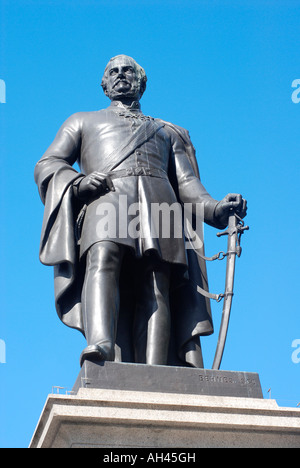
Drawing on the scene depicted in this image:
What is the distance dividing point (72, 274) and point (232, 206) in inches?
76.3

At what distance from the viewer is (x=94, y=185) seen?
9.17m

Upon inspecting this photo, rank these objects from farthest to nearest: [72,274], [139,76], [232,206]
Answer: [139,76] < [232,206] < [72,274]

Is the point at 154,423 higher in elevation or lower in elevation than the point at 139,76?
lower

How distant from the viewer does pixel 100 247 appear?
Answer: 8758 mm

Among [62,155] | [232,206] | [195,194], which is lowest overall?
[232,206]

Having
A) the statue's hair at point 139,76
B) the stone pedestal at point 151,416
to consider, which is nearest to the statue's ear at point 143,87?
the statue's hair at point 139,76

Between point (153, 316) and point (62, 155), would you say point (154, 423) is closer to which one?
point (153, 316)

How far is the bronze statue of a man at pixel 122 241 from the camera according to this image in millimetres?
8742

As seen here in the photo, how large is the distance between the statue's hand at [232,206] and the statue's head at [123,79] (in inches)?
80.5

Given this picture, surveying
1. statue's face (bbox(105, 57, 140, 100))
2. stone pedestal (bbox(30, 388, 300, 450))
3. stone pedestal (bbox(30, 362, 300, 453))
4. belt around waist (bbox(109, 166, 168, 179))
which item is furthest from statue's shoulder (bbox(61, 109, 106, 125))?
stone pedestal (bbox(30, 388, 300, 450))

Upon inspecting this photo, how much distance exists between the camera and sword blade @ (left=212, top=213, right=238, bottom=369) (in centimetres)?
872

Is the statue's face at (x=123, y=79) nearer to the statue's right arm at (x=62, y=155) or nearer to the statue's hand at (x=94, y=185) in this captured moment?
the statue's right arm at (x=62, y=155)

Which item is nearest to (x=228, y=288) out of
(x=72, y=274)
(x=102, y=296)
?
(x=102, y=296)

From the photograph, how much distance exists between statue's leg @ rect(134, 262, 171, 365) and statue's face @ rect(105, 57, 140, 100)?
2.54 meters
